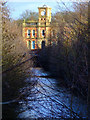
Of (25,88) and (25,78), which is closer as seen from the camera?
(25,88)

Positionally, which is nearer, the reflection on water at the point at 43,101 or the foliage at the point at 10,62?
the reflection on water at the point at 43,101

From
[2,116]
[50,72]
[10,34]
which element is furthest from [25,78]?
[50,72]

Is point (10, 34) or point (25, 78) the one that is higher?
point (10, 34)

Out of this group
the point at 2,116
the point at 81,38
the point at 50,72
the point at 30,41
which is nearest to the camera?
the point at 81,38

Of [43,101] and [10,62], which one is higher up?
[10,62]

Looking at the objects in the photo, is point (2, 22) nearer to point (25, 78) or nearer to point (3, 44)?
point (3, 44)

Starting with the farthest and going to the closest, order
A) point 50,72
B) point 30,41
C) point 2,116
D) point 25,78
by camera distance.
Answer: point 30,41, point 50,72, point 25,78, point 2,116

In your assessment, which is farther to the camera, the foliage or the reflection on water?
the foliage

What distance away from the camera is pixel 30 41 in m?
38.8

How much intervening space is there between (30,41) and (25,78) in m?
29.7

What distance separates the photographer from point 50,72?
813 inches

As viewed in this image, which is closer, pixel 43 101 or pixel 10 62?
pixel 43 101

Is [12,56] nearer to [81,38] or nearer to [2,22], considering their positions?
[2,22]

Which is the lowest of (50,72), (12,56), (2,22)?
(50,72)
